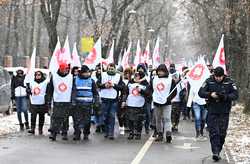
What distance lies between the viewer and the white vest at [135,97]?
15.2 m

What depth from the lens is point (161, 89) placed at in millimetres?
14773

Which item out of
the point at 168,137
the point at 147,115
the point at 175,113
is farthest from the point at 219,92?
the point at 175,113

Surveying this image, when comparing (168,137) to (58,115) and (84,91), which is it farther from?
(58,115)

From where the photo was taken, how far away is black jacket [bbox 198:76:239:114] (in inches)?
468

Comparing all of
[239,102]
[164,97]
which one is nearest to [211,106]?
[164,97]

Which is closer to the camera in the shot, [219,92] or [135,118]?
[219,92]

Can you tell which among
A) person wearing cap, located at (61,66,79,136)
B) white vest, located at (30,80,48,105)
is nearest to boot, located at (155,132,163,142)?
person wearing cap, located at (61,66,79,136)

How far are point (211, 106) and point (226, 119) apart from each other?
1.24ft

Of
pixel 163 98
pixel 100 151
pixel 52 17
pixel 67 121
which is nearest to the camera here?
pixel 100 151

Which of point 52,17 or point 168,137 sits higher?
point 52,17

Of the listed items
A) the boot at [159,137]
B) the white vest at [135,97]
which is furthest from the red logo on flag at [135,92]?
the boot at [159,137]

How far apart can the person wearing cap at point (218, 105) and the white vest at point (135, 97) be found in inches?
131

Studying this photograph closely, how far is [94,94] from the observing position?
1473 centimetres

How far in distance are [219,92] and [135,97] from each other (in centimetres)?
368
